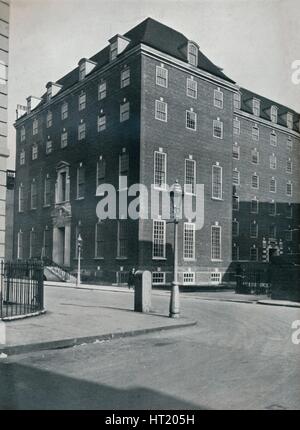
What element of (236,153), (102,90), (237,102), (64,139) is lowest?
(236,153)

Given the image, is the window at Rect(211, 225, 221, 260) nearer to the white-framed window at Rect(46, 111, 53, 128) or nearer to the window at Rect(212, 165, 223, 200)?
the window at Rect(212, 165, 223, 200)

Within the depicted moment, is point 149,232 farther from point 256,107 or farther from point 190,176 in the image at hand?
point 256,107

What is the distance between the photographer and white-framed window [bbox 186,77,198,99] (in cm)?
3372

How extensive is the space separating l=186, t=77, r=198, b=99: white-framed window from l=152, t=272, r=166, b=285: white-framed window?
1274 cm

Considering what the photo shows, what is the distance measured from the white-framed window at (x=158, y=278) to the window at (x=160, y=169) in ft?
18.9

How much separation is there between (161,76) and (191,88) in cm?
306

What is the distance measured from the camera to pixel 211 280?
3500 centimetres

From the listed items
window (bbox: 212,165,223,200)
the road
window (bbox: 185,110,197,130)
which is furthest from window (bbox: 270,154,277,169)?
→ the road

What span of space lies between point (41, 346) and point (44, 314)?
15.9 ft

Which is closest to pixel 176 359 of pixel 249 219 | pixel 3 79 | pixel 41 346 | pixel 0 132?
pixel 41 346

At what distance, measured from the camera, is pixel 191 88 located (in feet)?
111

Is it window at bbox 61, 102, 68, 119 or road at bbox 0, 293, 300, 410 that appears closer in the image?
road at bbox 0, 293, 300, 410

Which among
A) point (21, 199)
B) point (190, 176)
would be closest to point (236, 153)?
point (190, 176)

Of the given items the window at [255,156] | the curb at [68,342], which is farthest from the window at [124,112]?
the curb at [68,342]
